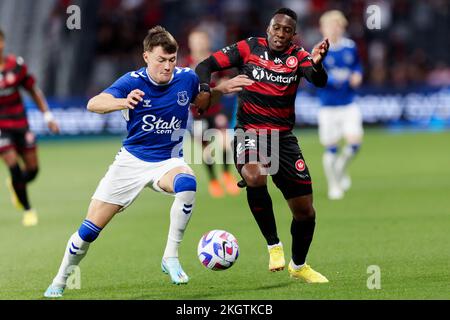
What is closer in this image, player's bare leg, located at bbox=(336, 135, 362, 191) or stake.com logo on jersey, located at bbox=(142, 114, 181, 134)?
stake.com logo on jersey, located at bbox=(142, 114, 181, 134)

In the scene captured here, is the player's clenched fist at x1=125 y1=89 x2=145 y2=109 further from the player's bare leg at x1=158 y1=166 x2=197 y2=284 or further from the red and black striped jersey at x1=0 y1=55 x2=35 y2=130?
the red and black striped jersey at x1=0 y1=55 x2=35 y2=130

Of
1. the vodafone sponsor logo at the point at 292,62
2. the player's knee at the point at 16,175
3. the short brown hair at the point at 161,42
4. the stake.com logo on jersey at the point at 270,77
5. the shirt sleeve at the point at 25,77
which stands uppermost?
the short brown hair at the point at 161,42

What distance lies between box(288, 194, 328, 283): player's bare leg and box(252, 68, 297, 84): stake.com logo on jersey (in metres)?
1.09

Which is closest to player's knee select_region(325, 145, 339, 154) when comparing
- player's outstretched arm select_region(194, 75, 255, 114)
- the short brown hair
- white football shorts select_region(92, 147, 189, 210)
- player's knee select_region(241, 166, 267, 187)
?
player's knee select_region(241, 166, 267, 187)

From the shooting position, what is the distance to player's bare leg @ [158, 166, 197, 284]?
27.1ft

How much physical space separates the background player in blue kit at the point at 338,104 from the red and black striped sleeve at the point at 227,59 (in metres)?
6.31

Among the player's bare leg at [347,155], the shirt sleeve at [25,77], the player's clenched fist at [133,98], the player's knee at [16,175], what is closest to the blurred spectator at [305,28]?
the player's bare leg at [347,155]

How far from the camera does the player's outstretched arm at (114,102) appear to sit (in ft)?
25.6

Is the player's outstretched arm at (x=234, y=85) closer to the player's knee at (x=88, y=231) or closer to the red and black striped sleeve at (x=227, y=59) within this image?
the red and black striped sleeve at (x=227, y=59)

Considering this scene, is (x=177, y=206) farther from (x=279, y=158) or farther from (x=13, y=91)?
(x=13, y=91)

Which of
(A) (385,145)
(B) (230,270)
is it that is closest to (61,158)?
(A) (385,145)

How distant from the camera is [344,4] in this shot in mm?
29719

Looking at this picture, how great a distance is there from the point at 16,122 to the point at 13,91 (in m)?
0.45

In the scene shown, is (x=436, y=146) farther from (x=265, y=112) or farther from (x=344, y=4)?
(x=265, y=112)
